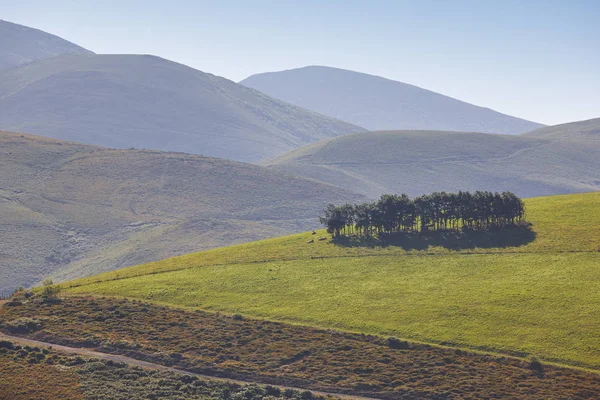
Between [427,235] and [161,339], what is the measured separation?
200 feet

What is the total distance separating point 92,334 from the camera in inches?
3713

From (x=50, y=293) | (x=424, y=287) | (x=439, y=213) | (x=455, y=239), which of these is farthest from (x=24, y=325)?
(x=439, y=213)

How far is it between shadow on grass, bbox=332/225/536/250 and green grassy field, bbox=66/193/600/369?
2163mm

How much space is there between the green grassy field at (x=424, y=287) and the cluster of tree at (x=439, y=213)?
6.82 metres

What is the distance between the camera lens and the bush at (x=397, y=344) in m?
90.1

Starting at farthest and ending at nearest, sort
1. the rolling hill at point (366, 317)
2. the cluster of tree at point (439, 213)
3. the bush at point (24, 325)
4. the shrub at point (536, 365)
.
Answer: the cluster of tree at point (439, 213) < the bush at point (24, 325) < the rolling hill at point (366, 317) < the shrub at point (536, 365)

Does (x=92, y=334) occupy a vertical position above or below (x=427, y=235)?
below

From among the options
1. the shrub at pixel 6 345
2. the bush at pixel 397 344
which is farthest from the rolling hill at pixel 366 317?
the shrub at pixel 6 345

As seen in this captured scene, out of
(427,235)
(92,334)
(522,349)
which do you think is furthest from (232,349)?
(427,235)

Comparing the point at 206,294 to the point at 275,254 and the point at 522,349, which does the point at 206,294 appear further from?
the point at 522,349

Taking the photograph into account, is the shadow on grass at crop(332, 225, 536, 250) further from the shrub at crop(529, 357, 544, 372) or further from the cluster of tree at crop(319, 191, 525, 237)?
the shrub at crop(529, 357, 544, 372)

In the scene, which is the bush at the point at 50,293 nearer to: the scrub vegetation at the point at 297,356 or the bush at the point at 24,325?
the scrub vegetation at the point at 297,356

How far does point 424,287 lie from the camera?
4331 inches

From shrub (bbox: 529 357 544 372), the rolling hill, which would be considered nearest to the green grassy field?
the rolling hill
